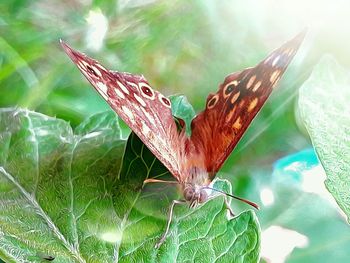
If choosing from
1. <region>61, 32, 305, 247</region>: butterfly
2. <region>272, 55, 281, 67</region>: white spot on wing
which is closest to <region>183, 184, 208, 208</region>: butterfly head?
<region>61, 32, 305, 247</region>: butterfly

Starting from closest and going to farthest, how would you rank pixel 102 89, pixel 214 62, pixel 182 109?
1. pixel 102 89
2. pixel 182 109
3. pixel 214 62

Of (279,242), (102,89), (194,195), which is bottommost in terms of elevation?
(279,242)

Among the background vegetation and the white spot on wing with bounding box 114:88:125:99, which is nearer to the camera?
the white spot on wing with bounding box 114:88:125:99

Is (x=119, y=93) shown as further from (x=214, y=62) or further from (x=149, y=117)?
(x=214, y=62)

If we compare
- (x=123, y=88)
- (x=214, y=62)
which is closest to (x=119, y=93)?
(x=123, y=88)

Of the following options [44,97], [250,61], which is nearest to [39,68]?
[44,97]

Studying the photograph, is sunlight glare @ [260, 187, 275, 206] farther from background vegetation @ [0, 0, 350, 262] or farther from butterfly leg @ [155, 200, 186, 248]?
butterfly leg @ [155, 200, 186, 248]

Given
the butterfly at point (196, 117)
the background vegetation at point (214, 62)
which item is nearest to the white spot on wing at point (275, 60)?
the butterfly at point (196, 117)

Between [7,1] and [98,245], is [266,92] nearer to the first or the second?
[98,245]
